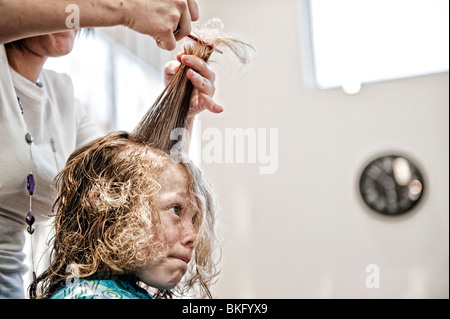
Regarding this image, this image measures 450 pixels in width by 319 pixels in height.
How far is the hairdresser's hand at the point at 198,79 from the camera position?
0.88 m

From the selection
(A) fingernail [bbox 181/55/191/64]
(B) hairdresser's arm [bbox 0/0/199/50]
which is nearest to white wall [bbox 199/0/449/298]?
(A) fingernail [bbox 181/55/191/64]

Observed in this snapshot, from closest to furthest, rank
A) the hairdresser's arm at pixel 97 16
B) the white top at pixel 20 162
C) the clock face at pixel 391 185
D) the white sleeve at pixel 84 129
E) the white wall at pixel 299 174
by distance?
1. the hairdresser's arm at pixel 97 16
2. the white top at pixel 20 162
3. the white sleeve at pixel 84 129
4. the white wall at pixel 299 174
5. the clock face at pixel 391 185

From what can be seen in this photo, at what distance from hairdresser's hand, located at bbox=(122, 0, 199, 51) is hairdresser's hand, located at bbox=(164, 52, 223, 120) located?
0.09 meters

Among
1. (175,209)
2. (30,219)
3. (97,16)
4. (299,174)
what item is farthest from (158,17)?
(299,174)

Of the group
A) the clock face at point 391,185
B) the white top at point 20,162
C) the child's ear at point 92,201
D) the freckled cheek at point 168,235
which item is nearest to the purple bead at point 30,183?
the white top at point 20,162

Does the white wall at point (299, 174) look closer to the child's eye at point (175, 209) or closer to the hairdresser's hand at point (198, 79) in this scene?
the hairdresser's hand at point (198, 79)

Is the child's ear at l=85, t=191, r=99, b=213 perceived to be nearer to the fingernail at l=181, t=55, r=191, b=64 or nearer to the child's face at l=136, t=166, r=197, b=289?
the child's face at l=136, t=166, r=197, b=289

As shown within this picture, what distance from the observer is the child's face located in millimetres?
738

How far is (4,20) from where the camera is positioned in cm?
66

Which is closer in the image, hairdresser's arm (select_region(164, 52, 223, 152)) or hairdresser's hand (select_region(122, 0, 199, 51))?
hairdresser's hand (select_region(122, 0, 199, 51))

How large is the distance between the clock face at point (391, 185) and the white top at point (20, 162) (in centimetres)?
92

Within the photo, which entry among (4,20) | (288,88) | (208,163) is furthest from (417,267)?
(4,20)

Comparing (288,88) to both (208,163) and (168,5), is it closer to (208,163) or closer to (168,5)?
(208,163)
